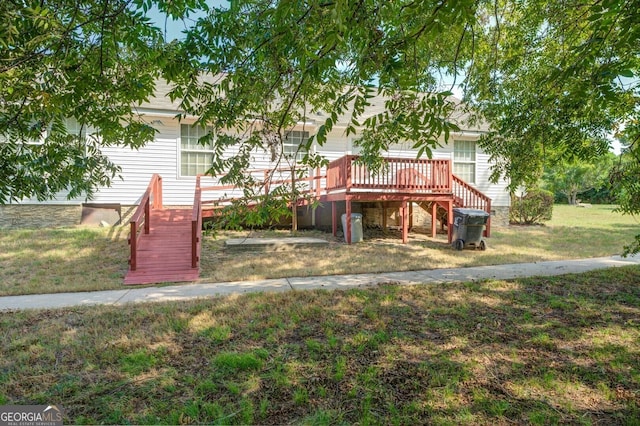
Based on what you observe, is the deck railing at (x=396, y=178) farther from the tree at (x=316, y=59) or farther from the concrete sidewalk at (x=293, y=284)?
the tree at (x=316, y=59)

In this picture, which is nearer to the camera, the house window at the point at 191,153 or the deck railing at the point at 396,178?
the deck railing at the point at 396,178

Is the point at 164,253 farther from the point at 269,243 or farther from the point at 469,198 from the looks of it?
the point at 469,198

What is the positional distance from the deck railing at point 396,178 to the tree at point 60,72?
260 inches

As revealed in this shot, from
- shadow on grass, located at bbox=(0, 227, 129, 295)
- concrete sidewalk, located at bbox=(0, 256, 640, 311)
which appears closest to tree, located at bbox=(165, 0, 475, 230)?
concrete sidewalk, located at bbox=(0, 256, 640, 311)

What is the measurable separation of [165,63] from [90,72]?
626 millimetres

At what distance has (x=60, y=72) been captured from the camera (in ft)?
9.21

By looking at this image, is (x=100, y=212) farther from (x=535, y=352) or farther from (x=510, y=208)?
(x=510, y=208)

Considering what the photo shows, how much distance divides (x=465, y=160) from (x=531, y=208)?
3.73m

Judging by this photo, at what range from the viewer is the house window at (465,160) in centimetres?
1367

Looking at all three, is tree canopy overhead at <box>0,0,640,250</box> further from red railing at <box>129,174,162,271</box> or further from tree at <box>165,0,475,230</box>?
red railing at <box>129,174,162,271</box>

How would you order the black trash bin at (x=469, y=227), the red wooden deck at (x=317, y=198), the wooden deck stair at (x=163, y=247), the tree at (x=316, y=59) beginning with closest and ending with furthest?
the tree at (x=316, y=59) < the wooden deck stair at (x=163, y=247) < the red wooden deck at (x=317, y=198) < the black trash bin at (x=469, y=227)

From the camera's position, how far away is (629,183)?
420cm

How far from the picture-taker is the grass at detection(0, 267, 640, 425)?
2467 millimetres

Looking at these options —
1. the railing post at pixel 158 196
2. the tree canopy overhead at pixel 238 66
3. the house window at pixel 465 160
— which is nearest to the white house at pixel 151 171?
the railing post at pixel 158 196
